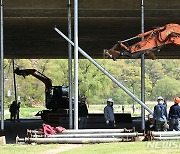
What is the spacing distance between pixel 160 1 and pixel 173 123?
19.4 ft

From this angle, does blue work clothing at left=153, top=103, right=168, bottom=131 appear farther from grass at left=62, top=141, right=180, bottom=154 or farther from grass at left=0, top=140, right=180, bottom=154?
grass at left=62, top=141, right=180, bottom=154

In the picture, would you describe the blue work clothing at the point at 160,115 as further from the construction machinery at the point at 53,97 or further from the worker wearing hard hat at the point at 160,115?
the construction machinery at the point at 53,97

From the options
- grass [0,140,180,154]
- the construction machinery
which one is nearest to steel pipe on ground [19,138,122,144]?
grass [0,140,180,154]

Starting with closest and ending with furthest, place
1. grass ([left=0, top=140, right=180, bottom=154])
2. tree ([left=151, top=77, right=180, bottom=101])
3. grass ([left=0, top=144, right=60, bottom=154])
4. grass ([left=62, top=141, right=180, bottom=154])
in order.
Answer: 1. grass ([left=62, top=141, right=180, bottom=154])
2. grass ([left=0, top=140, right=180, bottom=154])
3. grass ([left=0, top=144, right=60, bottom=154])
4. tree ([left=151, top=77, right=180, bottom=101])

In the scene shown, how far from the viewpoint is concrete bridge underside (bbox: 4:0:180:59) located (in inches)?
748

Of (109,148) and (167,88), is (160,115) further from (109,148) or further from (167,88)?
(167,88)

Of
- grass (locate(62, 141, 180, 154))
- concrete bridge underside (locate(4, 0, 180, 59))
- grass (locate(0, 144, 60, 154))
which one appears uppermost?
concrete bridge underside (locate(4, 0, 180, 59))

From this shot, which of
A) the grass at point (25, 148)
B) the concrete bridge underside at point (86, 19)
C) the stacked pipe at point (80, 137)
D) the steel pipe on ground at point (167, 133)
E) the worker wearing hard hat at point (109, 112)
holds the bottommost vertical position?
the grass at point (25, 148)

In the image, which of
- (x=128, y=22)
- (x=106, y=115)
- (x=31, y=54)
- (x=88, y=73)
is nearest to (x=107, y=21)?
(x=128, y=22)

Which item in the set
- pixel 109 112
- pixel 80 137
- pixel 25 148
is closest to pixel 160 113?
pixel 80 137

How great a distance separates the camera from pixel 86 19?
867 inches

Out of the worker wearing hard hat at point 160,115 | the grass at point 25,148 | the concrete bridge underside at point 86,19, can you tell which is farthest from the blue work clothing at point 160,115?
the concrete bridge underside at point 86,19

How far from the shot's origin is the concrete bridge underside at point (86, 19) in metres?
19.0

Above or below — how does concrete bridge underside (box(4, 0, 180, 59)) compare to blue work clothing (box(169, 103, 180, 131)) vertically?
above
